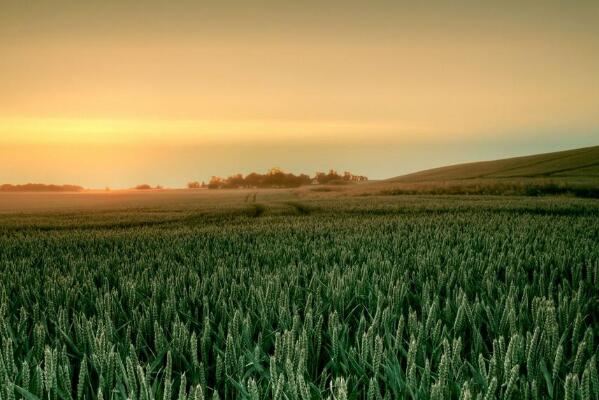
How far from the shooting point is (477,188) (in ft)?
115

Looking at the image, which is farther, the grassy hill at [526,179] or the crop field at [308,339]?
the grassy hill at [526,179]

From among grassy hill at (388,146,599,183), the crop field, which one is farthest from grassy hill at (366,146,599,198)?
the crop field

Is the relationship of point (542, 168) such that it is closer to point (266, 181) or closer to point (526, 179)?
point (526, 179)

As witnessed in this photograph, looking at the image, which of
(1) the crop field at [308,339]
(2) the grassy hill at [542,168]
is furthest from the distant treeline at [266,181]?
(1) the crop field at [308,339]

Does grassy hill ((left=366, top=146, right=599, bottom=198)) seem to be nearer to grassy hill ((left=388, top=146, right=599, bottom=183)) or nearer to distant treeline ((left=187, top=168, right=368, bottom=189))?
grassy hill ((left=388, top=146, right=599, bottom=183))

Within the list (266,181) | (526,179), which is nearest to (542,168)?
(526,179)

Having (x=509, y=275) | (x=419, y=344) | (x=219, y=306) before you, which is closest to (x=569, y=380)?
(x=419, y=344)

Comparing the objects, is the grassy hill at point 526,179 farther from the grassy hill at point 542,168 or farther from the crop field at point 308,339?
the crop field at point 308,339

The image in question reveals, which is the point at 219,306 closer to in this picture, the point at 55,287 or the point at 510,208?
the point at 55,287

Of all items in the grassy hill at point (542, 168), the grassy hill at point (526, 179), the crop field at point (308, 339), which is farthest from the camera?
the grassy hill at point (542, 168)

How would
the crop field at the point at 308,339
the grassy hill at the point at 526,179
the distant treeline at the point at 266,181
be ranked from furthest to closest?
the distant treeline at the point at 266,181 → the grassy hill at the point at 526,179 → the crop field at the point at 308,339

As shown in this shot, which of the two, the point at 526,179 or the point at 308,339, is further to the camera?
the point at 526,179

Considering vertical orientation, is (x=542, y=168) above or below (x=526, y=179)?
above

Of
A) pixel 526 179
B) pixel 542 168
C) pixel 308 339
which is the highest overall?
pixel 542 168
